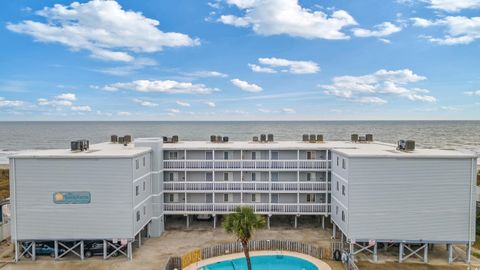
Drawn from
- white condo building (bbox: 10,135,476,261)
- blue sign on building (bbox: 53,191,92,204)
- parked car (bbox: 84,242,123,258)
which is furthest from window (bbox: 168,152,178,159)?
parked car (bbox: 84,242,123,258)

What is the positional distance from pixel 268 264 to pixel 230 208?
9.57m

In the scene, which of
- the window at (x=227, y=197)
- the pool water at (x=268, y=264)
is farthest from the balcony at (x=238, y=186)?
the pool water at (x=268, y=264)

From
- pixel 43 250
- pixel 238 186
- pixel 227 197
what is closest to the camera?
pixel 43 250

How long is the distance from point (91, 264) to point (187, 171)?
13588mm

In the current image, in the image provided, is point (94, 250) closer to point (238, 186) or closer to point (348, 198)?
point (238, 186)

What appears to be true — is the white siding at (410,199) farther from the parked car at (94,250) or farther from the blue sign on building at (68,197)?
the blue sign on building at (68,197)

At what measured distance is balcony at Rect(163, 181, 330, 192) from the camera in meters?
36.8

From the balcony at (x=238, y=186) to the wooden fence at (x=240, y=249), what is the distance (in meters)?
7.10

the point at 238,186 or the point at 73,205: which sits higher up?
the point at 238,186

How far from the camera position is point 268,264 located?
28.8 meters

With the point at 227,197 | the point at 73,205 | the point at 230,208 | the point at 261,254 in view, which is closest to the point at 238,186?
the point at 227,197

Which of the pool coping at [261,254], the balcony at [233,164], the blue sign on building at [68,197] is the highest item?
the balcony at [233,164]

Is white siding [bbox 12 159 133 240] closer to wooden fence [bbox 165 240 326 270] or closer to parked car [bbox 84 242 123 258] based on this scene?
parked car [bbox 84 242 123 258]

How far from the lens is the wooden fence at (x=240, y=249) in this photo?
2756 cm
